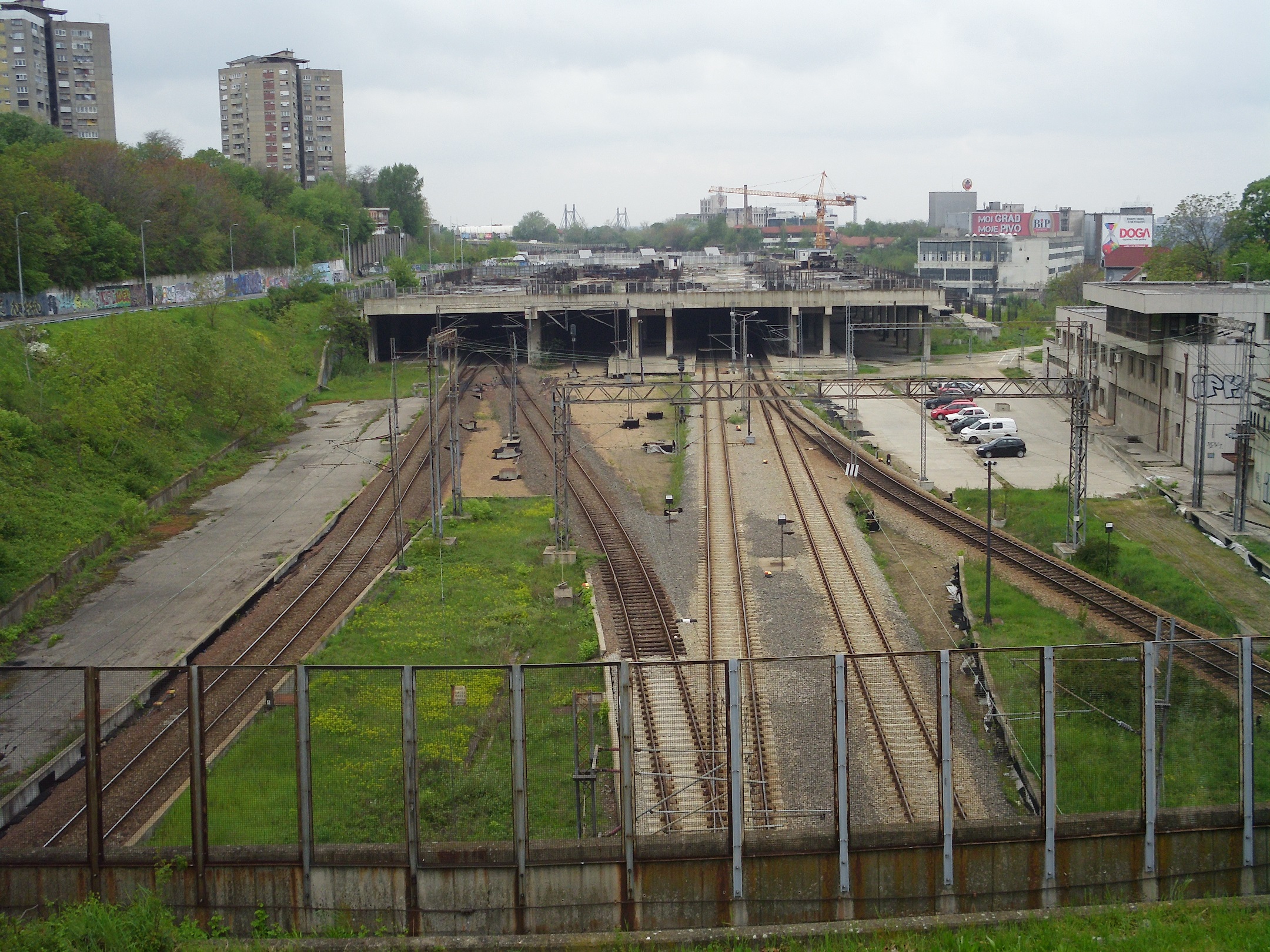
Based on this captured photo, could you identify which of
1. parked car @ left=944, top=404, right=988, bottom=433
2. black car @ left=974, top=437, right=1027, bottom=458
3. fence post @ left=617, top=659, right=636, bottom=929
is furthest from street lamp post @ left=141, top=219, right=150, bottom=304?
fence post @ left=617, top=659, right=636, bottom=929

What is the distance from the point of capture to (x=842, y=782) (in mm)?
9164

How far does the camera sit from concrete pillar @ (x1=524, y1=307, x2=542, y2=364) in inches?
2279

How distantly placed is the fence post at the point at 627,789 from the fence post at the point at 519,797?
0.77 metres

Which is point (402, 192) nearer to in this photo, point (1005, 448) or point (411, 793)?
point (1005, 448)

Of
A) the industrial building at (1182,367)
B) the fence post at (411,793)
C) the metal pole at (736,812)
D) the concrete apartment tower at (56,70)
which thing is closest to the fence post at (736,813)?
the metal pole at (736,812)

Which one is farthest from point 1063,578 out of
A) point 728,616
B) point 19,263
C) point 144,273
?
point 144,273

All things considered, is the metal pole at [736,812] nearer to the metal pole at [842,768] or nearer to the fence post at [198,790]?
the metal pole at [842,768]

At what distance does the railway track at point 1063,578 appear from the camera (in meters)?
10.0

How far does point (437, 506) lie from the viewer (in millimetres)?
→ 25875

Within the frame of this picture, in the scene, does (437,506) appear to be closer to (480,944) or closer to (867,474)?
(867,474)

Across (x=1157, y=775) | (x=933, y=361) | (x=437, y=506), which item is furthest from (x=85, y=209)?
(x=1157, y=775)

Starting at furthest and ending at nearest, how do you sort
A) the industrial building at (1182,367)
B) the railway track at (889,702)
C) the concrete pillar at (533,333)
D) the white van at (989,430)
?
the concrete pillar at (533,333) → the white van at (989,430) → the industrial building at (1182,367) → the railway track at (889,702)

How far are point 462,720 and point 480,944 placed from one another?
204 cm

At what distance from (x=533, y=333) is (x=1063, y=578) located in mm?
40109
